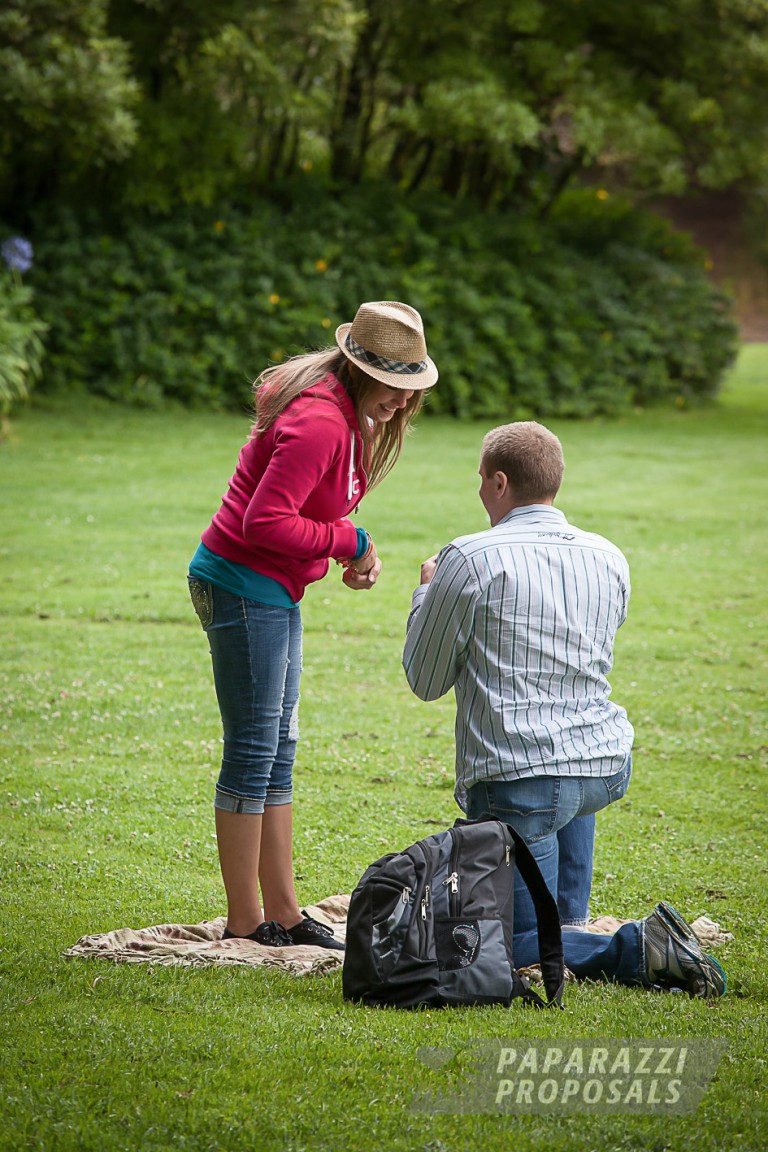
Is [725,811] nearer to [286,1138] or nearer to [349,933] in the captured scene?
[349,933]

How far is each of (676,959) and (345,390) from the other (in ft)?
5.90

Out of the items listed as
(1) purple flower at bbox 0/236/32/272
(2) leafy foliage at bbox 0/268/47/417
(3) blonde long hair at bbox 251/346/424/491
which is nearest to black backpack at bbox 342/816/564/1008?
(3) blonde long hair at bbox 251/346/424/491

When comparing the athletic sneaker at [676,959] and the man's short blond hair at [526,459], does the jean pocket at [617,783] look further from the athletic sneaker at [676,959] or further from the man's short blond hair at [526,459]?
the man's short blond hair at [526,459]

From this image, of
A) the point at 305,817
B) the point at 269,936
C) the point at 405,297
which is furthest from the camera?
the point at 405,297

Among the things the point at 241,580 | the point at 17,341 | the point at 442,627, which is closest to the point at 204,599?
the point at 241,580

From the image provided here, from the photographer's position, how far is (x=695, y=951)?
3.35m

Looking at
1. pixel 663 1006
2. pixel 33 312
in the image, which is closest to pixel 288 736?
pixel 663 1006

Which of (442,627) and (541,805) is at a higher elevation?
(442,627)

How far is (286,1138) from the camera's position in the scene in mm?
2430

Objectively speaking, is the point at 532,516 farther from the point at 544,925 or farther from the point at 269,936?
the point at 269,936

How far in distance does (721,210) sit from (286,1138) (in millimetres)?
39211

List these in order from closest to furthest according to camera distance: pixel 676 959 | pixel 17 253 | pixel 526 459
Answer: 1. pixel 676 959
2. pixel 526 459
3. pixel 17 253

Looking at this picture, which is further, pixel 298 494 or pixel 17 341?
pixel 17 341

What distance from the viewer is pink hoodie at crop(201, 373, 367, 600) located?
335 centimetres
